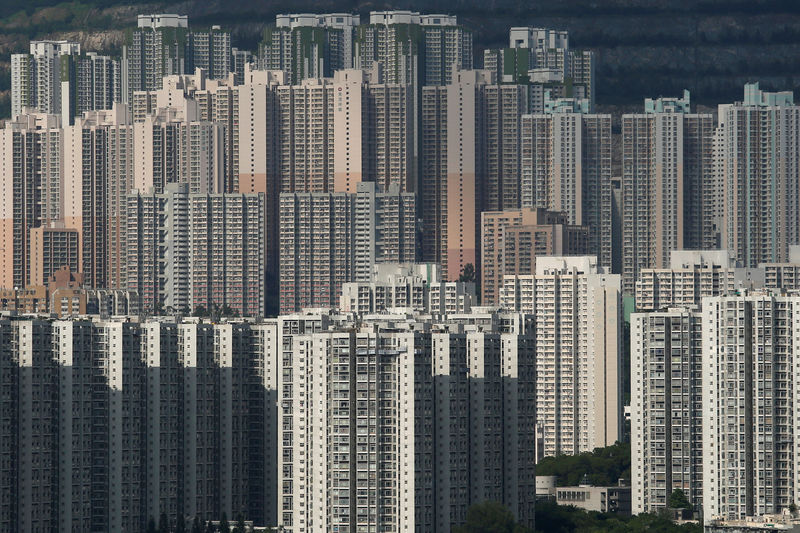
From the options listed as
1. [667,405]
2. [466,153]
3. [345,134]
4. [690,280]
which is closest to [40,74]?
[345,134]

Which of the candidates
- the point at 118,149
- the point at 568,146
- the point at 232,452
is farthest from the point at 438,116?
the point at 232,452

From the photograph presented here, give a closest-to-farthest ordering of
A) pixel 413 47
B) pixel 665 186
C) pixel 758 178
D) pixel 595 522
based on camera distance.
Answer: pixel 595 522, pixel 758 178, pixel 665 186, pixel 413 47

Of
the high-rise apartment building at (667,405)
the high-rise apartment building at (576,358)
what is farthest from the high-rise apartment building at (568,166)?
the high-rise apartment building at (667,405)

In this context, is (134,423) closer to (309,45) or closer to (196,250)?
(196,250)

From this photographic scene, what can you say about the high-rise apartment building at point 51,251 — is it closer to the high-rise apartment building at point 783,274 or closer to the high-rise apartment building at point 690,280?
the high-rise apartment building at point 783,274

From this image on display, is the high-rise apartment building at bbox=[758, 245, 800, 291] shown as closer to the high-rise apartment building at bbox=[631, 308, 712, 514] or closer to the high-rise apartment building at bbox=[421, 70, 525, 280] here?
the high-rise apartment building at bbox=[421, 70, 525, 280]

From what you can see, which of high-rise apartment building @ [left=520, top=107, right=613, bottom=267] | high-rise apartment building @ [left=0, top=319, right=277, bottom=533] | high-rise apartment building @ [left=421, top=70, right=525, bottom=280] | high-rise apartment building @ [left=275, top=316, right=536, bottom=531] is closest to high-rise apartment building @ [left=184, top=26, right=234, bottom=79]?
high-rise apartment building @ [left=421, top=70, right=525, bottom=280]
